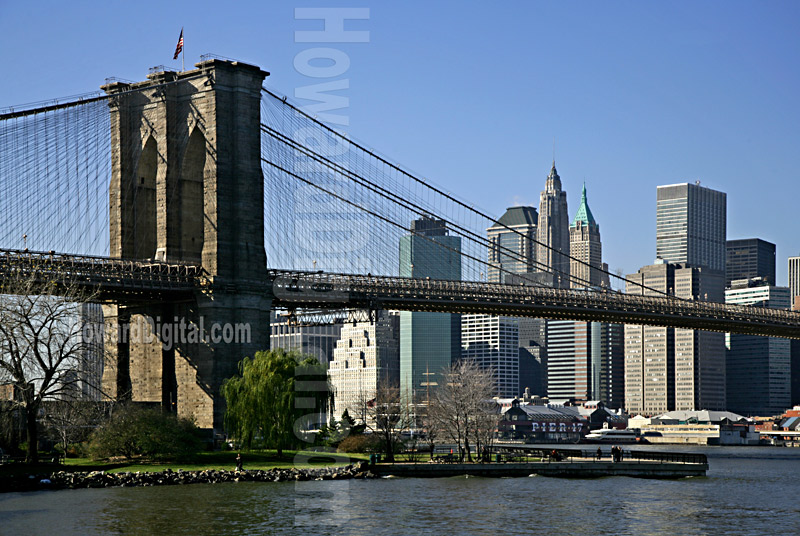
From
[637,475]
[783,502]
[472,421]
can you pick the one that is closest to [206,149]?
[472,421]

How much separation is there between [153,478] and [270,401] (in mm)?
11627

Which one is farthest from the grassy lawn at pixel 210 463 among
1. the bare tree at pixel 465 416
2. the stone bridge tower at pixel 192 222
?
the bare tree at pixel 465 416

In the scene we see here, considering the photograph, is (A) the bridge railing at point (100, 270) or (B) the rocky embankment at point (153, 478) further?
(A) the bridge railing at point (100, 270)

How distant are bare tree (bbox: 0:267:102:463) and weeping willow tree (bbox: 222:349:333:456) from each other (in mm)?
9685

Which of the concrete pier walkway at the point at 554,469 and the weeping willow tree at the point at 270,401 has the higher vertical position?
the weeping willow tree at the point at 270,401

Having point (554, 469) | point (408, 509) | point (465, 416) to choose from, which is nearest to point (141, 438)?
point (408, 509)

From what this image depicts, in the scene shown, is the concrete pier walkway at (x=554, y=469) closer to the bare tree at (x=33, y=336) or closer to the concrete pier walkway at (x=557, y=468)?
the concrete pier walkway at (x=557, y=468)

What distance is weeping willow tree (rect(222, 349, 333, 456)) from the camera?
70.7 meters

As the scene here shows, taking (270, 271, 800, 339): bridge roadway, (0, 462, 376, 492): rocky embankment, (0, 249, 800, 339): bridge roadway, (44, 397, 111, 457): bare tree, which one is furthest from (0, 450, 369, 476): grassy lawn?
(270, 271, 800, 339): bridge roadway

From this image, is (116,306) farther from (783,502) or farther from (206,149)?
(783,502)

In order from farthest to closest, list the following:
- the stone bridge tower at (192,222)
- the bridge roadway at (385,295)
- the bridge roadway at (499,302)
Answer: the bridge roadway at (499,302), the stone bridge tower at (192,222), the bridge roadway at (385,295)

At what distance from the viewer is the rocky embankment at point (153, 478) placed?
57906mm

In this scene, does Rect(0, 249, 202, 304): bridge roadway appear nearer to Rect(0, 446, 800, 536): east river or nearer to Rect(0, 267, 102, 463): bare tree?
Rect(0, 267, 102, 463): bare tree

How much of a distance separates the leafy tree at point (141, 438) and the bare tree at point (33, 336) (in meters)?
3.55
